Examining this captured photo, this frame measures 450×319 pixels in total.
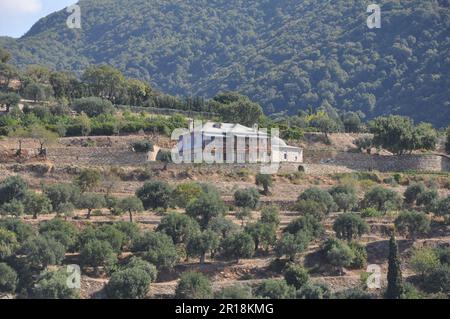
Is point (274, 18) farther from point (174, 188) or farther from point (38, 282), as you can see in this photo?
point (38, 282)

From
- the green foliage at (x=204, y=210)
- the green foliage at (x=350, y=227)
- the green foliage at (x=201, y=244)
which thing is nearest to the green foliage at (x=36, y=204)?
the green foliage at (x=204, y=210)

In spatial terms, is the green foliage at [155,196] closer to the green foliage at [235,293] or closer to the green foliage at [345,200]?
the green foliage at [345,200]

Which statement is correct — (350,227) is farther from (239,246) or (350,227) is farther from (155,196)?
(155,196)

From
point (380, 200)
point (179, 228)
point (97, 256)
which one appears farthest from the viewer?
point (380, 200)

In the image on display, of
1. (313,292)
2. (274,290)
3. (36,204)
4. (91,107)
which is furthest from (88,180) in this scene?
(91,107)

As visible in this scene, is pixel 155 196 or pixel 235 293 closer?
pixel 235 293
